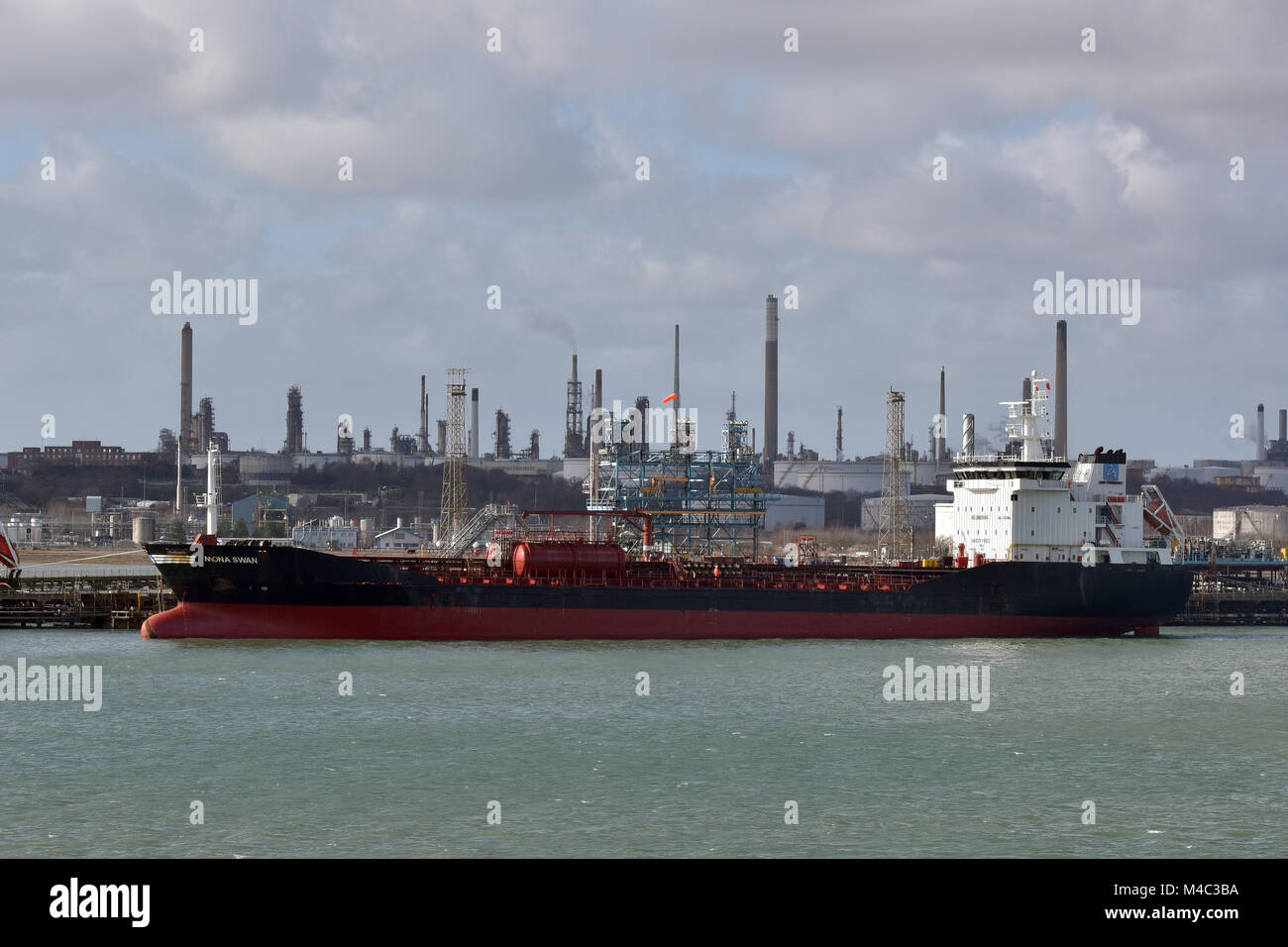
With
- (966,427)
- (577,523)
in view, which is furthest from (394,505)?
(966,427)

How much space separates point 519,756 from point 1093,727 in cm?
1259

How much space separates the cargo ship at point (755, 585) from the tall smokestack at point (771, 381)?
73.0 m

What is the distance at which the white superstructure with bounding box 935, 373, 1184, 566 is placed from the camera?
156 feet

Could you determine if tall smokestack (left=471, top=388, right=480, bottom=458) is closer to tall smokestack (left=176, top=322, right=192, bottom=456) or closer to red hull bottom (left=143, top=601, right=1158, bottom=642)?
tall smokestack (left=176, top=322, right=192, bottom=456)

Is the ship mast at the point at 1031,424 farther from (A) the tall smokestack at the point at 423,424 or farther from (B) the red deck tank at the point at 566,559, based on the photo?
(A) the tall smokestack at the point at 423,424

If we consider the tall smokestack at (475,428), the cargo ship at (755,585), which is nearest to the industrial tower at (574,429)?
the tall smokestack at (475,428)

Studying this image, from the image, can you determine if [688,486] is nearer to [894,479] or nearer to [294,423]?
[894,479]

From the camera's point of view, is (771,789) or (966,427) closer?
(771,789)

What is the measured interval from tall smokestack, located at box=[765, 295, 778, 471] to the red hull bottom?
77.7 m

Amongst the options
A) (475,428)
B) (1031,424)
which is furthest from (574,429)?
(1031,424)

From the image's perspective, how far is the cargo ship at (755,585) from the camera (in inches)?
1639

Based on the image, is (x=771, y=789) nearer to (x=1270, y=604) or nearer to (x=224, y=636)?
(x=224, y=636)

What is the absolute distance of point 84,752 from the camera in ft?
A: 86.9

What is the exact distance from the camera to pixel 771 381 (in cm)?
12950
